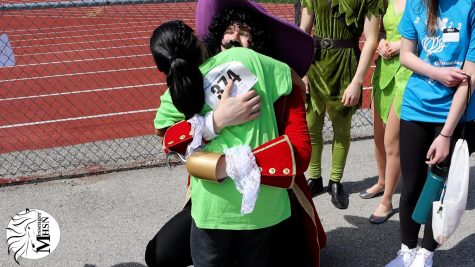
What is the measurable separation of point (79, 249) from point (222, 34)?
1.71 m

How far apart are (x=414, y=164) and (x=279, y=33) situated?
96 centimetres

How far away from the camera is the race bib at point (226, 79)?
1753 mm

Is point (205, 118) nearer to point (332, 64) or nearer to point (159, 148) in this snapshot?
point (332, 64)

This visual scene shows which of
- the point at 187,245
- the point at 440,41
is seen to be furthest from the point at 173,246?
the point at 440,41

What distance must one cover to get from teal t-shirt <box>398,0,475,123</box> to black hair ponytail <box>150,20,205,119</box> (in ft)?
3.51

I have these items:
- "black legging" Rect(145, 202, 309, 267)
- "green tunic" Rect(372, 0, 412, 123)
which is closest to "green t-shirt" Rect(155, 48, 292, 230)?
"black legging" Rect(145, 202, 309, 267)

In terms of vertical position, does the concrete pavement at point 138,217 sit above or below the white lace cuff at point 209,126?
below

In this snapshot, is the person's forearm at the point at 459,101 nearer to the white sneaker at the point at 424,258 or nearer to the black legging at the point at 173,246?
the white sneaker at the point at 424,258

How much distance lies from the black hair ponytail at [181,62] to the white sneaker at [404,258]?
1.49m

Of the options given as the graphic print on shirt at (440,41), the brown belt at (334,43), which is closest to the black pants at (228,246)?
the graphic print on shirt at (440,41)

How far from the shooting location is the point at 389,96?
123 inches

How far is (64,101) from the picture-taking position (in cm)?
739

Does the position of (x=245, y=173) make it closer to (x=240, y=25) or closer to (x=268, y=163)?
(x=268, y=163)

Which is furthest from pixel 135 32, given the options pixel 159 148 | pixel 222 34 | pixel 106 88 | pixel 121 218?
pixel 222 34
